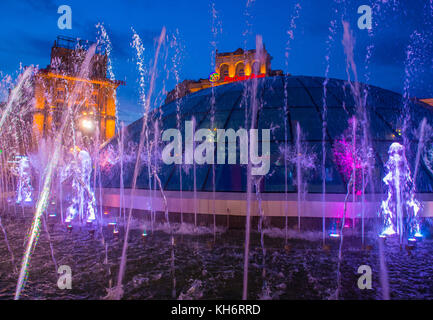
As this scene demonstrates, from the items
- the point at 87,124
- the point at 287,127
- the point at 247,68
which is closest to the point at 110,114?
the point at 87,124

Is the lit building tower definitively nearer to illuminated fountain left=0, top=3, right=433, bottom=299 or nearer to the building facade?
the building facade

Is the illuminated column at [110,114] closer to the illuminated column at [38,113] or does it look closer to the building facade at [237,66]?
the illuminated column at [38,113]

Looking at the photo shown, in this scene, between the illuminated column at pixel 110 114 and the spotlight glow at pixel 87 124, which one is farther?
the illuminated column at pixel 110 114

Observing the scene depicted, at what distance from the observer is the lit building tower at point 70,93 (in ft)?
132

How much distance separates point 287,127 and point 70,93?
39071mm

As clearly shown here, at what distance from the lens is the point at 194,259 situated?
6336 mm

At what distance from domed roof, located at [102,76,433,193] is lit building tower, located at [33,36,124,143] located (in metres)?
28.0

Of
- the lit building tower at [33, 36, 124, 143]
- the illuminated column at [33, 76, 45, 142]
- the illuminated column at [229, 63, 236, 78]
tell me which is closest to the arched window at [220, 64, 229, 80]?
the illuminated column at [229, 63, 236, 78]

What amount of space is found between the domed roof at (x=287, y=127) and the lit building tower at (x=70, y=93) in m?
28.0

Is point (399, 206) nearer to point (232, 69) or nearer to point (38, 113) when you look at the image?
point (232, 69)

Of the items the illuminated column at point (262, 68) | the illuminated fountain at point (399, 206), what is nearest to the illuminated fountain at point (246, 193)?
the illuminated fountain at point (399, 206)

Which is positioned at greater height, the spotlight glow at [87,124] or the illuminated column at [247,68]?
the illuminated column at [247,68]
